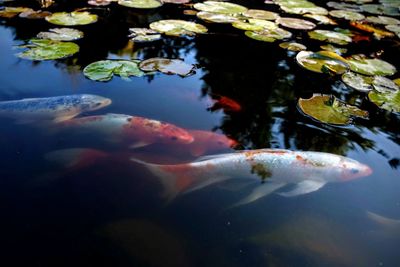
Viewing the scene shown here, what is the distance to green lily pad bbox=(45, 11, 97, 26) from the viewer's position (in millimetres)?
5008

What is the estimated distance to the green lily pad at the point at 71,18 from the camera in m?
5.01

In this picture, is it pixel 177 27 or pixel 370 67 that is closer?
pixel 370 67

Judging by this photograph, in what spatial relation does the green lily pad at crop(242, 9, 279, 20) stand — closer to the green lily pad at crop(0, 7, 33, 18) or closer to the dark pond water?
the dark pond water

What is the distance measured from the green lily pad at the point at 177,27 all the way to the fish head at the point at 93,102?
219 centimetres

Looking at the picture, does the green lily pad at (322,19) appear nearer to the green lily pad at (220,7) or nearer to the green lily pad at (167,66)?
the green lily pad at (220,7)

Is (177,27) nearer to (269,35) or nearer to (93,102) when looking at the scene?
(269,35)

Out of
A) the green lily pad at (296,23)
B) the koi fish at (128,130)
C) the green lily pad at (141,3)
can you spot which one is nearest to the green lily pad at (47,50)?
the koi fish at (128,130)

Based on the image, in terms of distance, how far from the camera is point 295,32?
5645mm

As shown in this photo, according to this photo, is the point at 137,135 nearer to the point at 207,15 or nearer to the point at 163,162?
the point at 163,162

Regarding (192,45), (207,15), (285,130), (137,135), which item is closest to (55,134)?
(137,135)

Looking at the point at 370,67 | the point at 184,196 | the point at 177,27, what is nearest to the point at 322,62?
the point at 370,67

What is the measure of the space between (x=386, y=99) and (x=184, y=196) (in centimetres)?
253

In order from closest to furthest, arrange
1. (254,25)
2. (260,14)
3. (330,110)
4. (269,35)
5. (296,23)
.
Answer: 1. (330,110)
2. (269,35)
3. (254,25)
4. (296,23)
5. (260,14)

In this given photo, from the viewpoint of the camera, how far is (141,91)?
346cm
